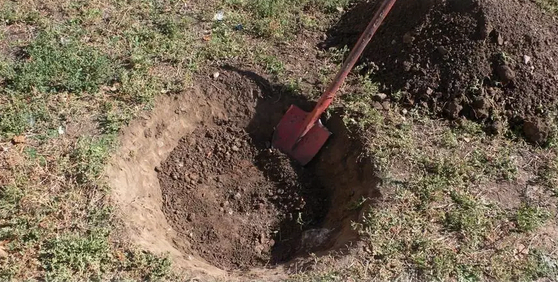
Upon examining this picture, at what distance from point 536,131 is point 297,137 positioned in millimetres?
1802

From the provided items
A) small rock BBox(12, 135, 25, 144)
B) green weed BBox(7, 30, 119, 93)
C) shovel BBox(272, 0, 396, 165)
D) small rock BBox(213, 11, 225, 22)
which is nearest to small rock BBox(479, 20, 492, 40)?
shovel BBox(272, 0, 396, 165)

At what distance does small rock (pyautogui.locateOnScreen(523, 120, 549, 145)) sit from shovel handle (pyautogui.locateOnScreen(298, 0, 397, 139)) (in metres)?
1.40

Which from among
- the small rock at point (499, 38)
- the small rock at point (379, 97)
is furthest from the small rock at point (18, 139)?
the small rock at point (499, 38)

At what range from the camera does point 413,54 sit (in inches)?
170

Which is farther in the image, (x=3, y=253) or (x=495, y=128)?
(x=495, y=128)

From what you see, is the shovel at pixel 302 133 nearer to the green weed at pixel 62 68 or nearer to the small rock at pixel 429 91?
the small rock at pixel 429 91

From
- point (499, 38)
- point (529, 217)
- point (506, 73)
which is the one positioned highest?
point (499, 38)

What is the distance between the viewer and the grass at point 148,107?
10.4ft

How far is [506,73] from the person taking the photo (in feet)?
13.5

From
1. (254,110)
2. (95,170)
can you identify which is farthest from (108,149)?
(254,110)

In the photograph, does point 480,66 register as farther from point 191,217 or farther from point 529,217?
point 191,217

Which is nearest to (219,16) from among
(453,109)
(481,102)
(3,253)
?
(453,109)

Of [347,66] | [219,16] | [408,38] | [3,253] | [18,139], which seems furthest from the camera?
[219,16]

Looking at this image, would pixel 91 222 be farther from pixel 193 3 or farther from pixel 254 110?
pixel 193 3
